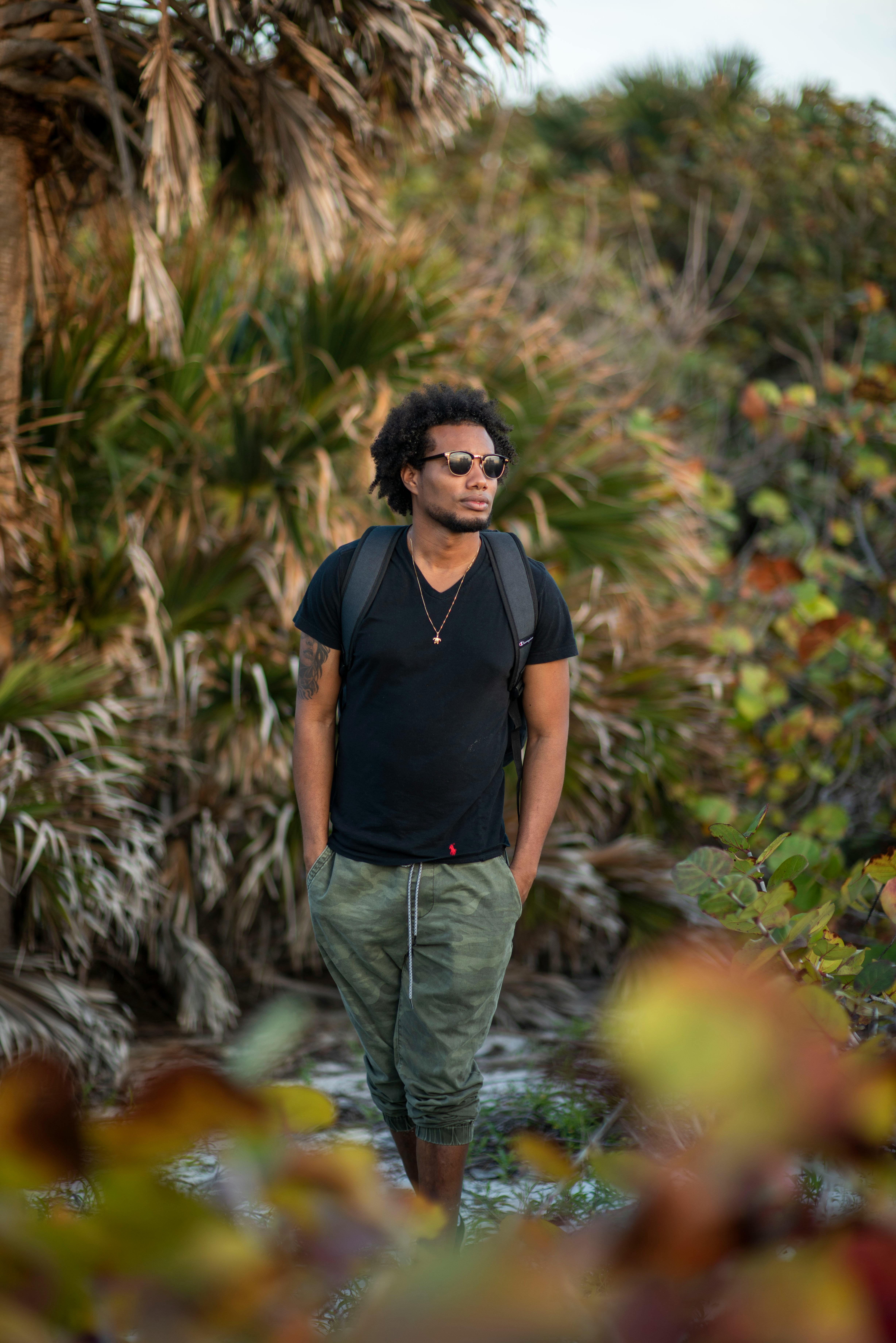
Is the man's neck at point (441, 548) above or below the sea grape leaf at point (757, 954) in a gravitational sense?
above

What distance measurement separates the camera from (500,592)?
265 cm

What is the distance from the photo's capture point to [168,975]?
171 inches

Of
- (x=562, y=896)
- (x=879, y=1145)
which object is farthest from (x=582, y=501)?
(x=879, y=1145)

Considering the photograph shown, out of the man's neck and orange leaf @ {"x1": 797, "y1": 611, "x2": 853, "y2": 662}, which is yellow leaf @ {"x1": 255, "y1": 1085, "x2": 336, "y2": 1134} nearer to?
the man's neck

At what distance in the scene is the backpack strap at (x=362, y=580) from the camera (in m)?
2.60

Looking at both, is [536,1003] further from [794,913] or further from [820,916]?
[820,916]

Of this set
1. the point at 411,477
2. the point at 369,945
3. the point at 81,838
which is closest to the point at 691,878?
the point at 369,945

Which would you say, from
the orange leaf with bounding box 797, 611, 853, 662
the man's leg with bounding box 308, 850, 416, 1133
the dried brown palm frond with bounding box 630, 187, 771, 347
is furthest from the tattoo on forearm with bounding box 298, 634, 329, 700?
the dried brown palm frond with bounding box 630, 187, 771, 347

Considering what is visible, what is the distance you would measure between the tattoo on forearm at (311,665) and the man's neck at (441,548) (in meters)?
0.33

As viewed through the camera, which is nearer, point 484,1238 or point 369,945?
point 484,1238

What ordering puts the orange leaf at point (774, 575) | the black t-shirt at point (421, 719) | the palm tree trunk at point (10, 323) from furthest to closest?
the orange leaf at point (774, 575)
the palm tree trunk at point (10, 323)
the black t-shirt at point (421, 719)

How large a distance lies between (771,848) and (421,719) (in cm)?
88

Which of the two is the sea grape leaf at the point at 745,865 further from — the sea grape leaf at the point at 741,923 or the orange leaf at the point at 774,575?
the orange leaf at the point at 774,575

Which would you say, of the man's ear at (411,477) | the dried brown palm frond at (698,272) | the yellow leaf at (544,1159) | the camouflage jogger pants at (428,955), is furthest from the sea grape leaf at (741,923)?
the dried brown palm frond at (698,272)
